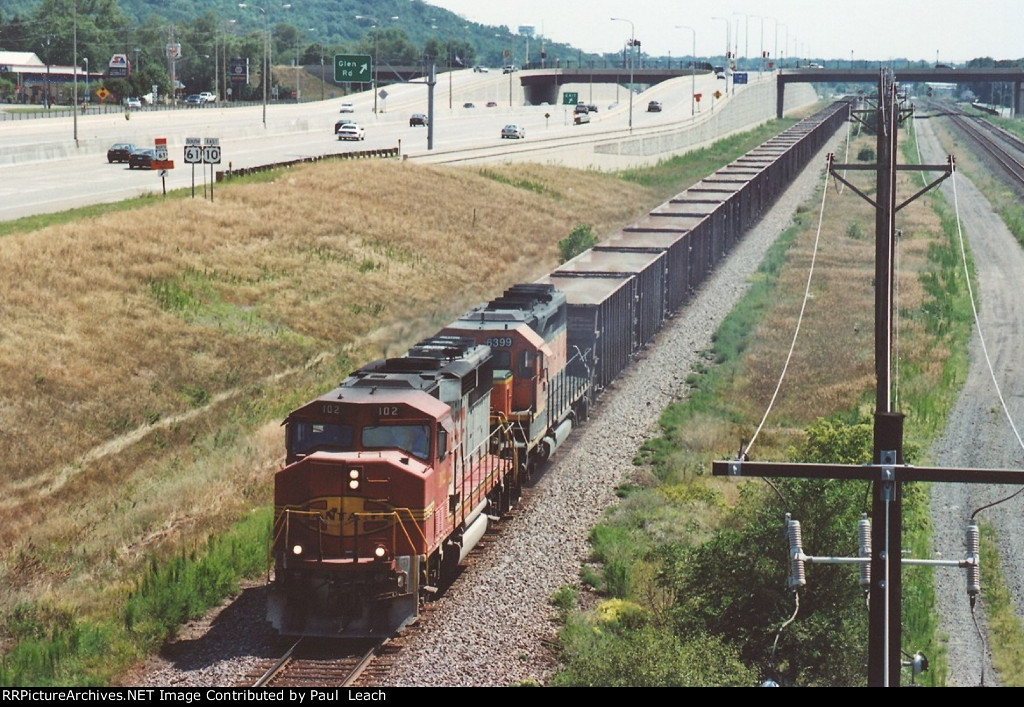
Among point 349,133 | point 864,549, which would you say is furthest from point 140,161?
point 864,549

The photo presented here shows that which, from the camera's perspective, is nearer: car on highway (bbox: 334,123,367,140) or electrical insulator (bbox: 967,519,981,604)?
electrical insulator (bbox: 967,519,981,604)

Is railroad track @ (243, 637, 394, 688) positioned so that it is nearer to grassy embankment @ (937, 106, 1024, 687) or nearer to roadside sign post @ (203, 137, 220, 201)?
grassy embankment @ (937, 106, 1024, 687)

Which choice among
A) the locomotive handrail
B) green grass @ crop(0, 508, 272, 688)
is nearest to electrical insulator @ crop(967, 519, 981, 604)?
the locomotive handrail

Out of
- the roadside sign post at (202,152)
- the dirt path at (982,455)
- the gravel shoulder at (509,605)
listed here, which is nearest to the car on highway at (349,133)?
the roadside sign post at (202,152)

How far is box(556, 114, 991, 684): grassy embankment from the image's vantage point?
59.8 ft

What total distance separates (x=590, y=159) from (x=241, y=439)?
2887 inches

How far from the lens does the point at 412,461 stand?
786 inches

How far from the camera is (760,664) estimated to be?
18547 millimetres

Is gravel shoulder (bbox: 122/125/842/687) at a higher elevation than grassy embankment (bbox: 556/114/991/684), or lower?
lower

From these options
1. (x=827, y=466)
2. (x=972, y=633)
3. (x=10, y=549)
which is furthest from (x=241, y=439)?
(x=827, y=466)

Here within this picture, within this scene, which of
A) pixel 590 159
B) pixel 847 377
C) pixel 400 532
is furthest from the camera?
pixel 590 159

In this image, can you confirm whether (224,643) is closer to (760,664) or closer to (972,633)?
(760,664)

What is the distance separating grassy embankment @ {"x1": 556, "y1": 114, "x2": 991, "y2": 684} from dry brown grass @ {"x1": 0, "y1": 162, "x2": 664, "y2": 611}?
8825 mm

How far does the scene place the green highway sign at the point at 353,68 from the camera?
93.4 meters
